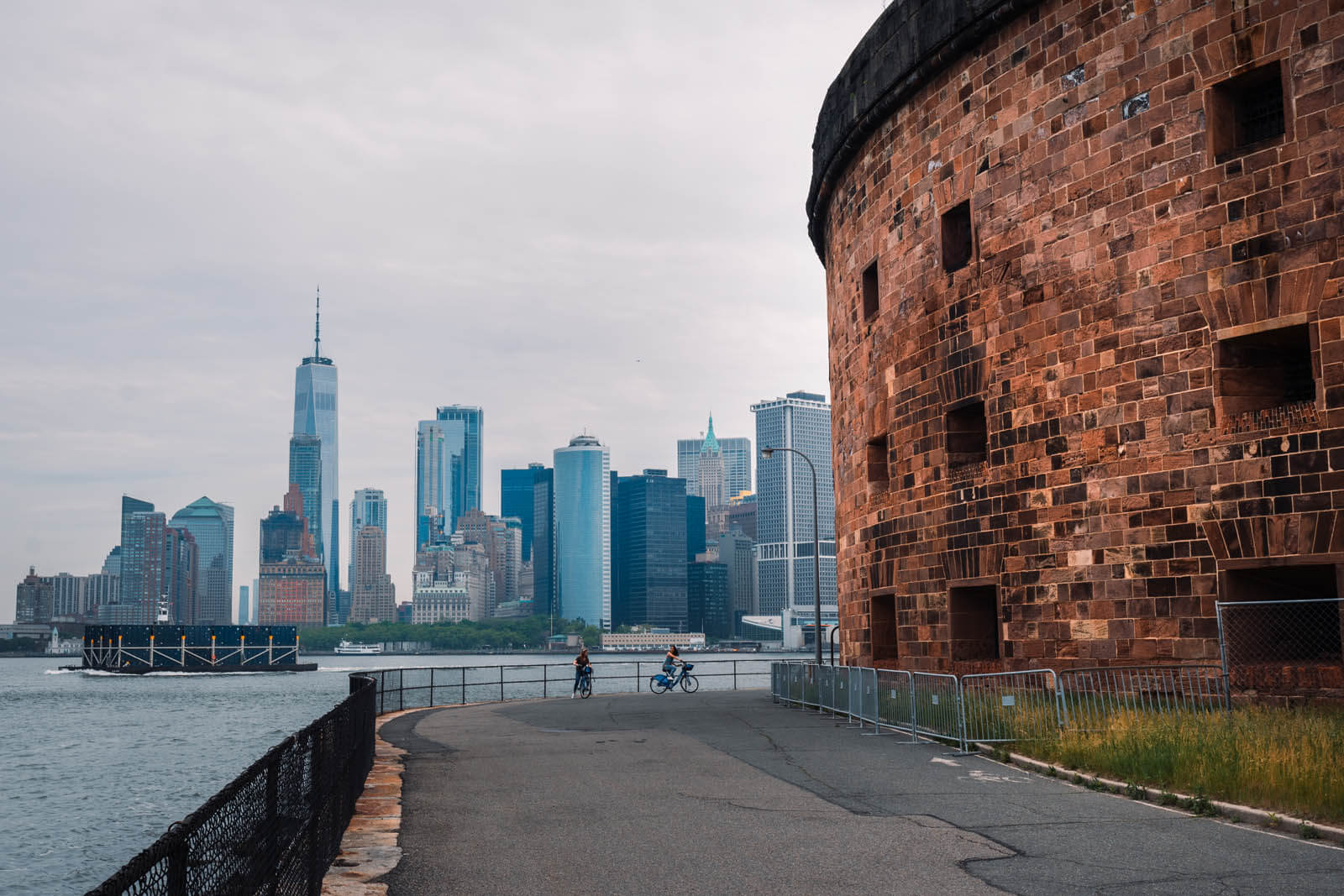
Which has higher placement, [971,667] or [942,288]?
[942,288]

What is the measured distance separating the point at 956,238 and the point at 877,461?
573cm

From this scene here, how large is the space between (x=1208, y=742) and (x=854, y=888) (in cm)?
637

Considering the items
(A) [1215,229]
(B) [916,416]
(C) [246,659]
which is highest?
(A) [1215,229]

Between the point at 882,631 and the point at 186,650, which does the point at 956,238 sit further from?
the point at 186,650

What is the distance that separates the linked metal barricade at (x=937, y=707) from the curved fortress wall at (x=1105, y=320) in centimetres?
220

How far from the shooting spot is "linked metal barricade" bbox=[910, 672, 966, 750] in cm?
1748

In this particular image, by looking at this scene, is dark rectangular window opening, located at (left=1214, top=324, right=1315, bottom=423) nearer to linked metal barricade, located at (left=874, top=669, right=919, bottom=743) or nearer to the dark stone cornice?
linked metal barricade, located at (left=874, top=669, right=919, bottom=743)

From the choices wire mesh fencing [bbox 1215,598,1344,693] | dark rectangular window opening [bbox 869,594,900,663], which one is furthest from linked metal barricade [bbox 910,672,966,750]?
dark rectangular window opening [bbox 869,594,900,663]

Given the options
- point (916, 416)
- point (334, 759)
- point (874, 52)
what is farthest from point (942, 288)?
point (334, 759)

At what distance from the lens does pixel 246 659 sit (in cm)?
14138

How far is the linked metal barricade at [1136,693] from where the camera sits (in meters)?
15.7

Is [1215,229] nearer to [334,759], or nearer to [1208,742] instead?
[1208,742]

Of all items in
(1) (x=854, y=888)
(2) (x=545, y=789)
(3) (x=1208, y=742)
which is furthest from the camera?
(2) (x=545, y=789)

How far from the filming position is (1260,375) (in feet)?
56.6
